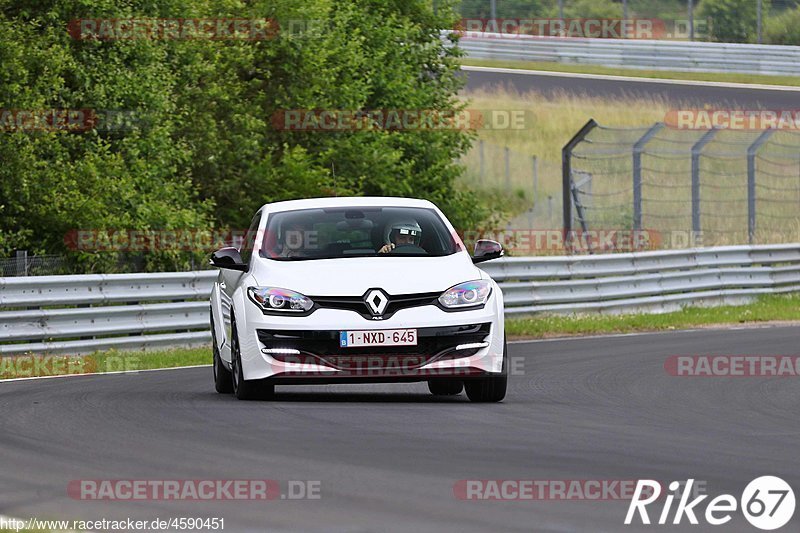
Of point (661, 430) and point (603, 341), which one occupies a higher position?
point (661, 430)

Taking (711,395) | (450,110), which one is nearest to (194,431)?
(711,395)

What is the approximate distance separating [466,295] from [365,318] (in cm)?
76

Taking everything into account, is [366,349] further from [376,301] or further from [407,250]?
[407,250]

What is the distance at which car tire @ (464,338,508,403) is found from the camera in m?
11.5

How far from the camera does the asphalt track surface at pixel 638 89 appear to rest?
4703 centimetres

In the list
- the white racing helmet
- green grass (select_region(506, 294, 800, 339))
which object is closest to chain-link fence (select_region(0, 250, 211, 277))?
green grass (select_region(506, 294, 800, 339))

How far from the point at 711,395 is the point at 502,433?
3499mm

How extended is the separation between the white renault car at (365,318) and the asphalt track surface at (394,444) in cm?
25

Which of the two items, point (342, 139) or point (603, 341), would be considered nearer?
point (603, 341)

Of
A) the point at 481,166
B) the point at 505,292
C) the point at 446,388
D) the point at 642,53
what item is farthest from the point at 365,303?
the point at 642,53

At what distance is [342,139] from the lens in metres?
31.1

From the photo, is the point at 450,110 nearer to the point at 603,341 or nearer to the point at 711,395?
the point at 603,341

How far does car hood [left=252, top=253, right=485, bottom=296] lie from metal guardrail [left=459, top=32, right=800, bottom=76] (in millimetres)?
38804
